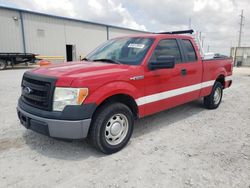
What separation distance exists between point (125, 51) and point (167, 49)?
2.98 ft

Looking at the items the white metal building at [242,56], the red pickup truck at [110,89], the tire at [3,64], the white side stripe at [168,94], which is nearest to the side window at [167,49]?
the red pickup truck at [110,89]

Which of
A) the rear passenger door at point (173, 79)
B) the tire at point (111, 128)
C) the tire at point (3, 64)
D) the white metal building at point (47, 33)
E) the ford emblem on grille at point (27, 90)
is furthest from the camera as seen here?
the white metal building at point (47, 33)

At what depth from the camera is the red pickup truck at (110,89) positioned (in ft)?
9.86

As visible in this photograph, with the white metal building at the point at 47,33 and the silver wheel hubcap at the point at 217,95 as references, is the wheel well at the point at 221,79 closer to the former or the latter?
the silver wheel hubcap at the point at 217,95

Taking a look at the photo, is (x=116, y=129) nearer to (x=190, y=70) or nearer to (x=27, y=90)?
(x=27, y=90)

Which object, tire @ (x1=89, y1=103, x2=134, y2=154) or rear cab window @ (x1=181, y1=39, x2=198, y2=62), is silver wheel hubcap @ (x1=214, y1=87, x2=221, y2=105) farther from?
tire @ (x1=89, y1=103, x2=134, y2=154)

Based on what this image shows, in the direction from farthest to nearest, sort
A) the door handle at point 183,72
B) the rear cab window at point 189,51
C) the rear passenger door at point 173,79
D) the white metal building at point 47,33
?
1. the white metal building at point 47,33
2. the rear cab window at point 189,51
3. the door handle at point 183,72
4. the rear passenger door at point 173,79

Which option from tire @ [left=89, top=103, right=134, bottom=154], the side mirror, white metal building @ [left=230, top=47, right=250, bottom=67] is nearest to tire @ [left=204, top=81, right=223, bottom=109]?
the side mirror

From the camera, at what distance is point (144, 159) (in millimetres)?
3283

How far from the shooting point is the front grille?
305 cm

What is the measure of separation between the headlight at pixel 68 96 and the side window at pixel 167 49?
1.56 metres

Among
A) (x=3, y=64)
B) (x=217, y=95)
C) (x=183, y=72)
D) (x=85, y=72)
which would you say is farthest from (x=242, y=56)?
(x=85, y=72)

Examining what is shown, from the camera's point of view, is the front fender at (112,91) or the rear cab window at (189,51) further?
the rear cab window at (189,51)

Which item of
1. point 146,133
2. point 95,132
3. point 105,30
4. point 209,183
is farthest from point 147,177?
point 105,30
